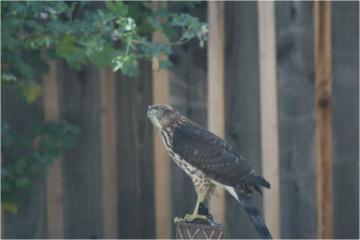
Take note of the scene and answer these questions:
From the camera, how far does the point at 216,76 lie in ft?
18.1

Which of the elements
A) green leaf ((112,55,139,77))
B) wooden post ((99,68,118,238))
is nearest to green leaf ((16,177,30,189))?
wooden post ((99,68,118,238))

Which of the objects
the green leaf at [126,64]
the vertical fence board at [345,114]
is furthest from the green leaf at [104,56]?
the vertical fence board at [345,114]

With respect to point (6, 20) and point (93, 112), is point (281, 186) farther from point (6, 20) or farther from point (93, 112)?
point (6, 20)

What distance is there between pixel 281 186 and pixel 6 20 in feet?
5.67

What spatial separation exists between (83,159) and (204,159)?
202 centimetres

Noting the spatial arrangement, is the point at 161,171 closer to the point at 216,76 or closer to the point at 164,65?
the point at 216,76

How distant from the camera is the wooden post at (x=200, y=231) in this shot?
3.73m

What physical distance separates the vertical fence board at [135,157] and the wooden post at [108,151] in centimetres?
4

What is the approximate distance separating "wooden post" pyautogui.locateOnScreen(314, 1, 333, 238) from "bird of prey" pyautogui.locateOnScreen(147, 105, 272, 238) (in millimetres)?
1563

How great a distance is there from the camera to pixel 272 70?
5.43 meters

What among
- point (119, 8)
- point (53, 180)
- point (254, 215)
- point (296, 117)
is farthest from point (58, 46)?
point (254, 215)

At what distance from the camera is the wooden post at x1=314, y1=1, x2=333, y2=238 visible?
5.45m

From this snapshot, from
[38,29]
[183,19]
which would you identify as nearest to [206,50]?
[183,19]

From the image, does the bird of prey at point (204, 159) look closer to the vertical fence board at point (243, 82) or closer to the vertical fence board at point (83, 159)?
the vertical fence board at point (243, 82)
